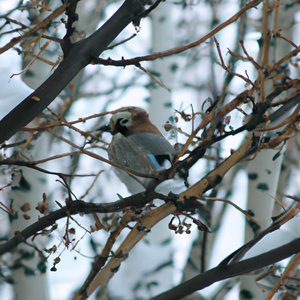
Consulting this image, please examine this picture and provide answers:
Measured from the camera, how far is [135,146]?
7.61 feet

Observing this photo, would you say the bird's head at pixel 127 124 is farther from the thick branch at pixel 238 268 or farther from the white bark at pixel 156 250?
the white bark at pixel 156 250

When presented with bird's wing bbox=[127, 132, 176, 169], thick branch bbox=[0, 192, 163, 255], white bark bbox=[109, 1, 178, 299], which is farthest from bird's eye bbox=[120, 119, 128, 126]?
white bark bbox=[109, 1, 178, 299]

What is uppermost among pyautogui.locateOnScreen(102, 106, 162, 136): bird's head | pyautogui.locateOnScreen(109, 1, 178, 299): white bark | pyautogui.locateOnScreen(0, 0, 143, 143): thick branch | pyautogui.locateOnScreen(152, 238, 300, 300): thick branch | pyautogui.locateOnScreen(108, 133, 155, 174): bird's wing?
pyautogui.locateOnScreen(109, 1, 178, 299): white bark

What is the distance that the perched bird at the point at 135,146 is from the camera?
221cm

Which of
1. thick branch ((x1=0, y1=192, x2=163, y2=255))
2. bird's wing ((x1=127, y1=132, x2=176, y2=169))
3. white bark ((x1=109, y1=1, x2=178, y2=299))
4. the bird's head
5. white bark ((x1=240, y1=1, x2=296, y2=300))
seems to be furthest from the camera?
white bark ((x1=109, y1=1, x2=178, y2=299))

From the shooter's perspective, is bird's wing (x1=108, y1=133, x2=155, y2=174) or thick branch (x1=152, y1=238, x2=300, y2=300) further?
bird's wing (x1=108, y1=133, x2=155, y2=174)

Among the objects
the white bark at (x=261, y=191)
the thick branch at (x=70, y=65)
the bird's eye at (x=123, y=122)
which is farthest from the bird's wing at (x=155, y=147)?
the white bark at (x=261, y=191)

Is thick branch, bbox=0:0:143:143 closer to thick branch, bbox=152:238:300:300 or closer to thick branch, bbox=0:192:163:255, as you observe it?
thick branch, bbox=0:192:163:255

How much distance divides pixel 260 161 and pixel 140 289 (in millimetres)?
1162

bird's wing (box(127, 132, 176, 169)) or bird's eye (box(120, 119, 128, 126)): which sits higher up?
bird's eye (box(120, 119, 128, 126))

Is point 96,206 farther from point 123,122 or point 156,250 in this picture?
point 156,250

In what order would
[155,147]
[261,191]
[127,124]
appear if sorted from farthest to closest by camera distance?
1. [261,191]
2. [127,124]
3. [155,147]

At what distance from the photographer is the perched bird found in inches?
87.2

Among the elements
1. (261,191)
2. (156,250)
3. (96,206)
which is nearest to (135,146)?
(96,206)
